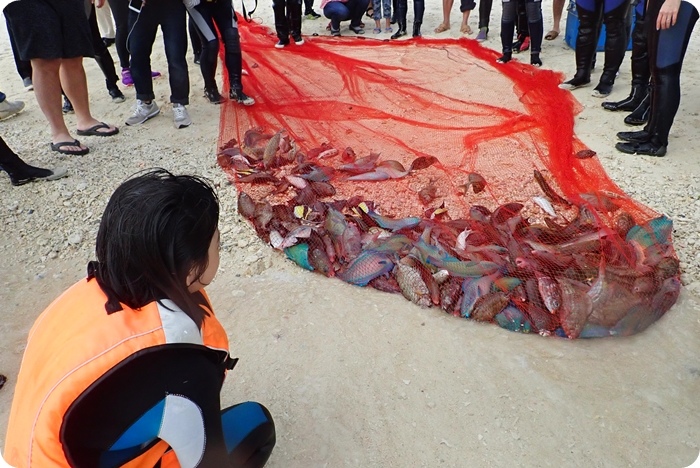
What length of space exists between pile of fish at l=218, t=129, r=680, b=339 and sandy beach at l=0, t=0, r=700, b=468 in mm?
81

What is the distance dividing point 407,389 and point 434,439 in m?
0.23

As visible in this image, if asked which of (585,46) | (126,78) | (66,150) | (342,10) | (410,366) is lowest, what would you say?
(410,366)

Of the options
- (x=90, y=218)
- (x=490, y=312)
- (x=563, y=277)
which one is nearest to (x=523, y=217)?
(x=563, y=277)

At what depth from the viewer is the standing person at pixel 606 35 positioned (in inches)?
173

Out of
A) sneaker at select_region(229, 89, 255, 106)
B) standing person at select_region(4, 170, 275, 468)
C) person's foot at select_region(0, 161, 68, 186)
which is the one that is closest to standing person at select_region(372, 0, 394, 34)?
sneaker at select_region(229, 89, 255, 106)

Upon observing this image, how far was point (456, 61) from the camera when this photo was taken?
17.7 feet

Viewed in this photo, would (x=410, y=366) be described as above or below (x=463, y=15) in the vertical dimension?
below

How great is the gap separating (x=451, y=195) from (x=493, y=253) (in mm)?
706

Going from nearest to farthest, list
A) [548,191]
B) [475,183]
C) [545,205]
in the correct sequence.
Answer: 1. [545,205]
2. [548,191]
3. [475,183]

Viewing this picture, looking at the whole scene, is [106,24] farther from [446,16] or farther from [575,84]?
[575,84]

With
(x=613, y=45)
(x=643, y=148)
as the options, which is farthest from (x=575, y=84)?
(x=643, y=148)

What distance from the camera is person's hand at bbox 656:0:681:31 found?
3.06 meters

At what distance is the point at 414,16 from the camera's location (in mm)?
6949

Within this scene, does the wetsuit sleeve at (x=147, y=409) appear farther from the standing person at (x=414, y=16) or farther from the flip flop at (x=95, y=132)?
the standing person at (x=414, y=16)
